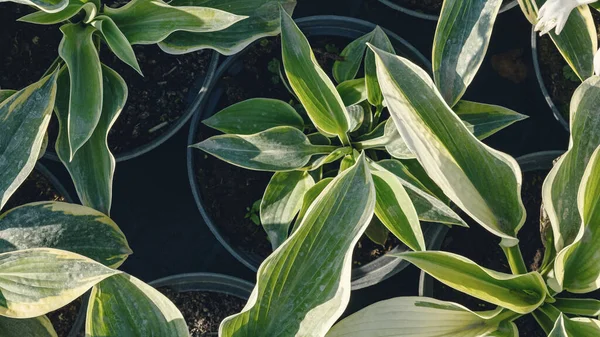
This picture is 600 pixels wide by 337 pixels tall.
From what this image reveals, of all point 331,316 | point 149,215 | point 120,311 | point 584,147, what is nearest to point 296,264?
point 331,316

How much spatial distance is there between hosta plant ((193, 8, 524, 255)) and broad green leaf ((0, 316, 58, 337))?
46 cm

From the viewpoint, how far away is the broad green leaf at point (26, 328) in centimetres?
109

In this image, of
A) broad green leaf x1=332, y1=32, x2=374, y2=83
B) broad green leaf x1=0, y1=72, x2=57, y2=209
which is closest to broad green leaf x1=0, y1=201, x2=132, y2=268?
broad green leaf x1=0, y1=72, x2=57, y2=209

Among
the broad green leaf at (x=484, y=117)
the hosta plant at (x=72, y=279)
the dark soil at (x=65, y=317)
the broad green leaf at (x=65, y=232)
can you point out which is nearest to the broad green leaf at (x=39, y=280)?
the hosta plant at (x=72, y=279)

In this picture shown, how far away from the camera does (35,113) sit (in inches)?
40.5

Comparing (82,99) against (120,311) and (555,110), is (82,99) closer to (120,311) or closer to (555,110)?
(120,311)

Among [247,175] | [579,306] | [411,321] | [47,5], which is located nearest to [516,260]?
[579,306]

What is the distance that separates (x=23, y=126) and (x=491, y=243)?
1.01 metres

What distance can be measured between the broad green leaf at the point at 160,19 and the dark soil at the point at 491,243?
70 cm

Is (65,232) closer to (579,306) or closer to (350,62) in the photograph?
(350,62)

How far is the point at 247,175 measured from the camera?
52.8 inches

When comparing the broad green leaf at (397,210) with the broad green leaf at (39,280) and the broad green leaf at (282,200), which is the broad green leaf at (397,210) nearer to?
the broad green leaf at (282,200)

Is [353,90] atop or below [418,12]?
below

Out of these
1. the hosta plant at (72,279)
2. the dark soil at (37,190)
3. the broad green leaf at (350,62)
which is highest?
Answer: the broad green leaf at (350,62)
